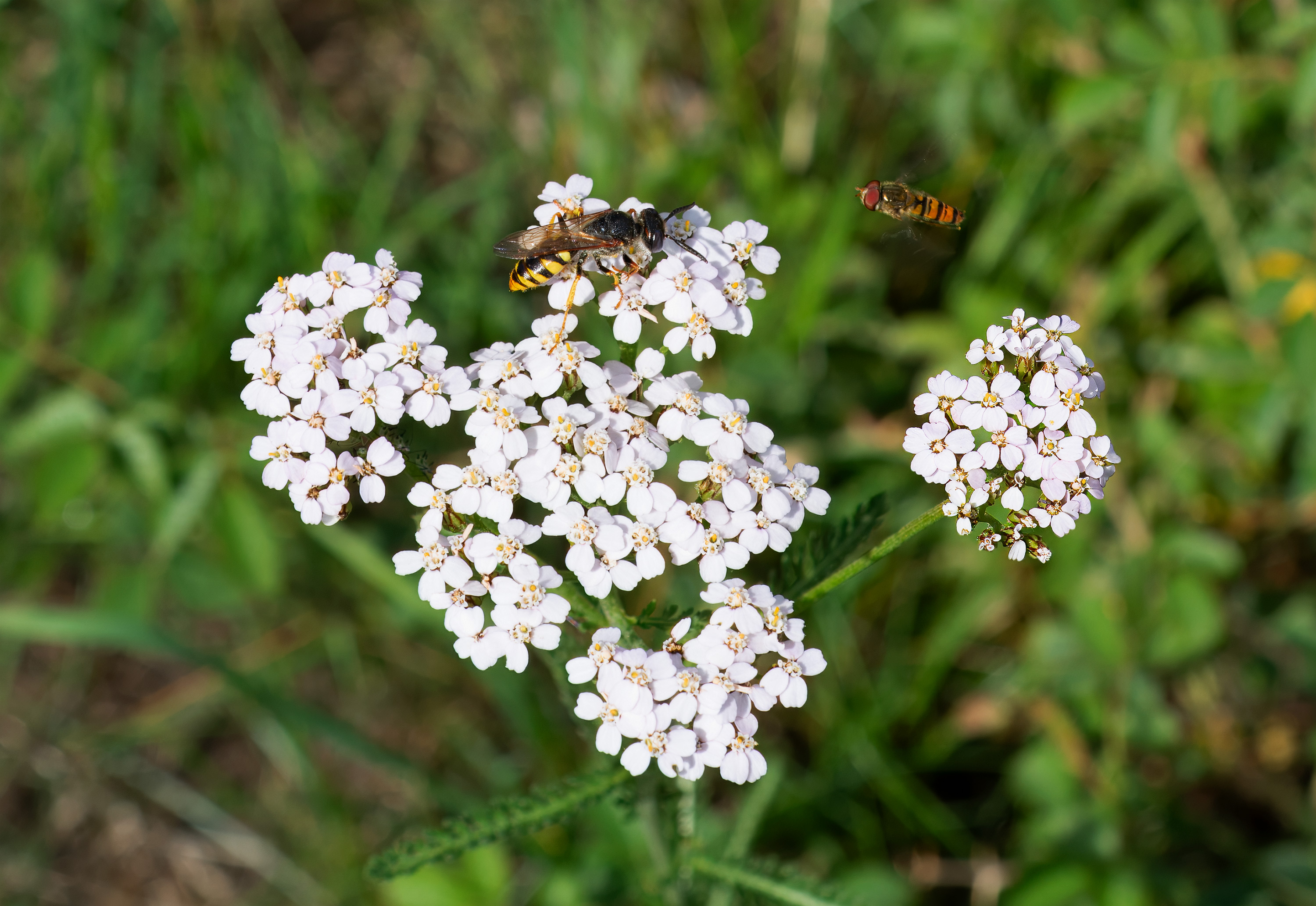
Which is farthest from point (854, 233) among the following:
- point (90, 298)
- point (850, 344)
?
point (90, 298)

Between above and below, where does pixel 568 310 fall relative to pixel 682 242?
below

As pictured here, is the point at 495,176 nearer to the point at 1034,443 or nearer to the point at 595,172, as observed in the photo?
the point at 595,172

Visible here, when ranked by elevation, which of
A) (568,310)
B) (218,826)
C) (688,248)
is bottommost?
(218,826)

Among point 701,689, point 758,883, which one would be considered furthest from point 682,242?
point 758,883

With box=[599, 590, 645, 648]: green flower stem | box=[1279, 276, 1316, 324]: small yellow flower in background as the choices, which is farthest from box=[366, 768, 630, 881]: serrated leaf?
box=[1279, 276, 1316, 324]: small yellow flower in background

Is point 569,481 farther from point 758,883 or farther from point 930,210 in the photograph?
point 930,210

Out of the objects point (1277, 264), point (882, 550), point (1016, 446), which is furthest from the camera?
point (1277, 264)

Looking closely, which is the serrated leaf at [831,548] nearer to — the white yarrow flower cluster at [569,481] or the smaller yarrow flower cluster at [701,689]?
the white yarrow flower cluster at [569,481]
